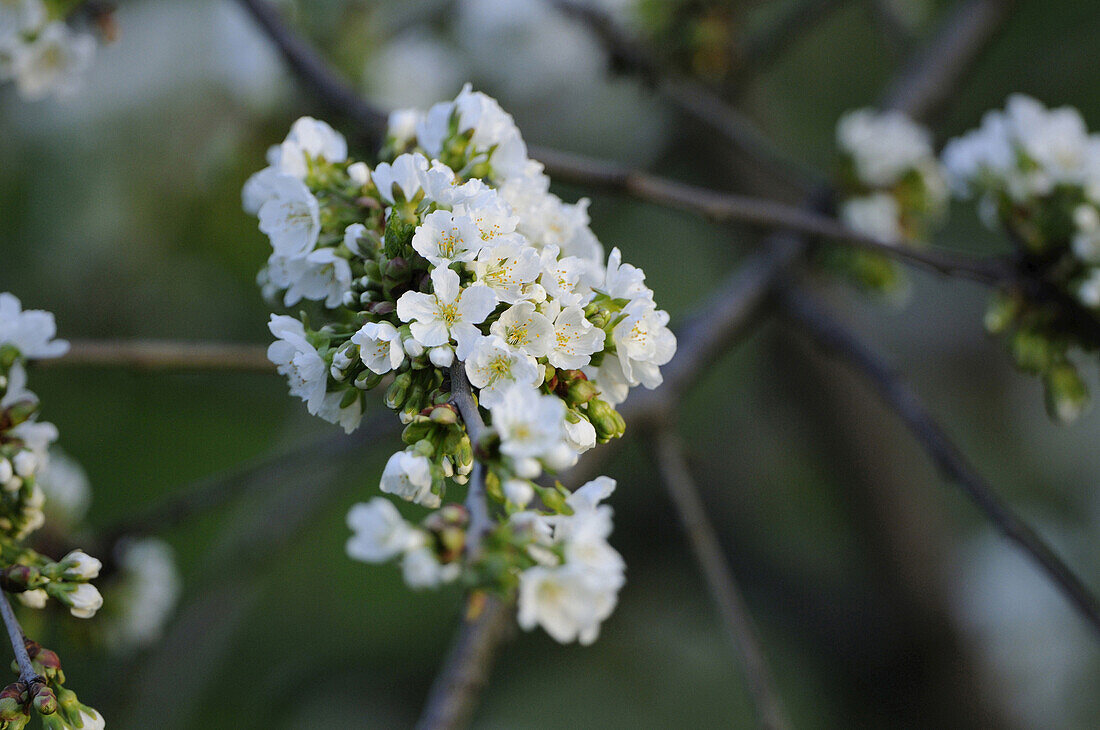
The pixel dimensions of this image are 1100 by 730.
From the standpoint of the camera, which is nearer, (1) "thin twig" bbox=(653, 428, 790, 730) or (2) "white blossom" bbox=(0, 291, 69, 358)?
(2) "white blossom" bbox=(0, 291, 69, 358)

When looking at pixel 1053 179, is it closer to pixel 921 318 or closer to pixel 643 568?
pixel 643 568

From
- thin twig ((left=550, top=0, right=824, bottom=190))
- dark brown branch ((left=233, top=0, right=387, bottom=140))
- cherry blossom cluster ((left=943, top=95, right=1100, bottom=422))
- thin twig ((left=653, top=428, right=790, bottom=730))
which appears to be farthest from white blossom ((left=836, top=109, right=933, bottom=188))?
dark brown branch ((left=233, top=0, right=387, bottom=140))

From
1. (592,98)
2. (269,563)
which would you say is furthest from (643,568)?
(592,98)

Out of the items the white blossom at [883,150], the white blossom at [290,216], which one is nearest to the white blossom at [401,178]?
the white blossom at [290,216]

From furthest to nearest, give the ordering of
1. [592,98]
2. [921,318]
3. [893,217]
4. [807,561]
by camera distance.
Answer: [921,318]
[592,98]
[807,561]
[893,217]

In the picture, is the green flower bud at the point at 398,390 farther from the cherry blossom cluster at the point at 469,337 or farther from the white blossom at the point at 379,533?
the white blossom at the point at 379,533

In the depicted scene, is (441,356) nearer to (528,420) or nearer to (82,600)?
(528,420)

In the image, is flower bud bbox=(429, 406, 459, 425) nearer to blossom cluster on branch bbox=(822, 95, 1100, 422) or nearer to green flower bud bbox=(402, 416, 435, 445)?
green flower bud bbox=(402, 416, 435, 445)
